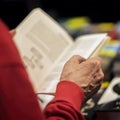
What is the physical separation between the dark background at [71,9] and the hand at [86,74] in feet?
6.65

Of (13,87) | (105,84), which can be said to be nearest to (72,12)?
(105,84)

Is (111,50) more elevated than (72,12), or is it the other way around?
(111,50)

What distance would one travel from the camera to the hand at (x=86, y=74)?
789 millimetres

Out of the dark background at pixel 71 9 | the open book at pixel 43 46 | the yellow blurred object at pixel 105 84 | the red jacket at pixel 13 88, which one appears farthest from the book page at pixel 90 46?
the dark background at pixel 71 9

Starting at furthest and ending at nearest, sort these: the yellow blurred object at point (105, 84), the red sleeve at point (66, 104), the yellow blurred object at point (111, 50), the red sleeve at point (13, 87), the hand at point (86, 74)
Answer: the yellow blurred object at point (111, 50) → the yellow blurred object at point (105, 84) → the hand at point (86, 74) → the red sleeve at point (66, 104) → the red sleeve at point (13, 87)

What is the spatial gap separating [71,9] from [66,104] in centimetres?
233

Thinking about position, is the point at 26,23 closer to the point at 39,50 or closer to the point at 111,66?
the point at 39,50

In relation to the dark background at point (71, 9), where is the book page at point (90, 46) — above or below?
above

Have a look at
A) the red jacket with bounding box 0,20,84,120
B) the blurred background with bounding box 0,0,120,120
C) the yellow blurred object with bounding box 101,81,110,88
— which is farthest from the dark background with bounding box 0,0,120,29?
the red jacket with bounding box 0,20,84,120

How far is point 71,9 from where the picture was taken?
2.98 meters

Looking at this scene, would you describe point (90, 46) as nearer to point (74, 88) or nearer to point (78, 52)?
point (78, 52)

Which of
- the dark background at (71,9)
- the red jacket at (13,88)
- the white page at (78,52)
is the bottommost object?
the dark background at (71,9)

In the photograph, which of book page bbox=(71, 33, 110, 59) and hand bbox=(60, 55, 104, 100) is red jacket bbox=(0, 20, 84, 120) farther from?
book page bbox=(71, 33, 110, 59)

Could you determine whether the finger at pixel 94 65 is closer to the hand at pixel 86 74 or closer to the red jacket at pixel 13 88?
the hand at pixel 86 74
